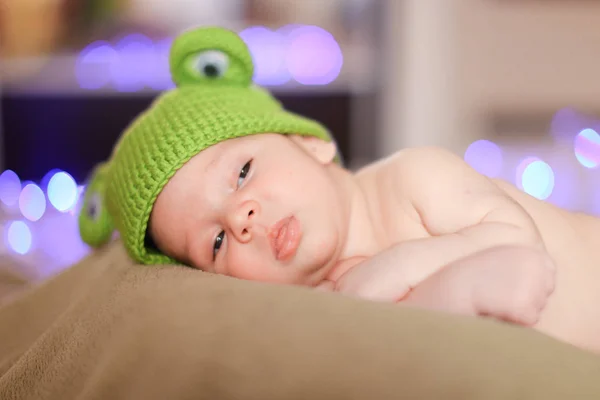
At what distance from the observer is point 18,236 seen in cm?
259

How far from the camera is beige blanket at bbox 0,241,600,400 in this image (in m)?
0.53

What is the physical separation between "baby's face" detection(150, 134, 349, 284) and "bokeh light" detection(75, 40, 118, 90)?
2022mm

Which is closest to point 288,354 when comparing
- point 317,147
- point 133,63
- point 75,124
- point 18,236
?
point 317,147

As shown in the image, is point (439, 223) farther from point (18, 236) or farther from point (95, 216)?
point (18, 236)

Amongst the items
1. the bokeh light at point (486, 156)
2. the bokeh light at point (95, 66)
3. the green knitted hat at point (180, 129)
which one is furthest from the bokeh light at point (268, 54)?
the green knitted hat at point (180, 129)

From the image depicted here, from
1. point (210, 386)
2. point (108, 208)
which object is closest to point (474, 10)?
point (108, 208)

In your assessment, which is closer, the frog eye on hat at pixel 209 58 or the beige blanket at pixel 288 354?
the beige blanket at pixel 288 354

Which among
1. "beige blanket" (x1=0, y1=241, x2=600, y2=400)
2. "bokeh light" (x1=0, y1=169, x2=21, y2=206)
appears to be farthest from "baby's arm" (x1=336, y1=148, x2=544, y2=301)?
"bokeh light" (x1=0, y1=169, x2=21, y2=206)

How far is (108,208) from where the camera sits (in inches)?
46.4

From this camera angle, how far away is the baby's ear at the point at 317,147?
1.18 meters

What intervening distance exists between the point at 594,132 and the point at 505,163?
0.37 m

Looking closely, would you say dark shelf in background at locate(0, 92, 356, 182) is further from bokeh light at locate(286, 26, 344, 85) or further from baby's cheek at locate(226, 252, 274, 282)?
baby's cheek at locate(226, 252, 274, 282)

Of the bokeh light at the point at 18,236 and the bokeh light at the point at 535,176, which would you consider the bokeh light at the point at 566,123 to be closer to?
the bokeh light at the point at 535,176

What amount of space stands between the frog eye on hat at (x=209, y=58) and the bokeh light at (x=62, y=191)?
1.74m
